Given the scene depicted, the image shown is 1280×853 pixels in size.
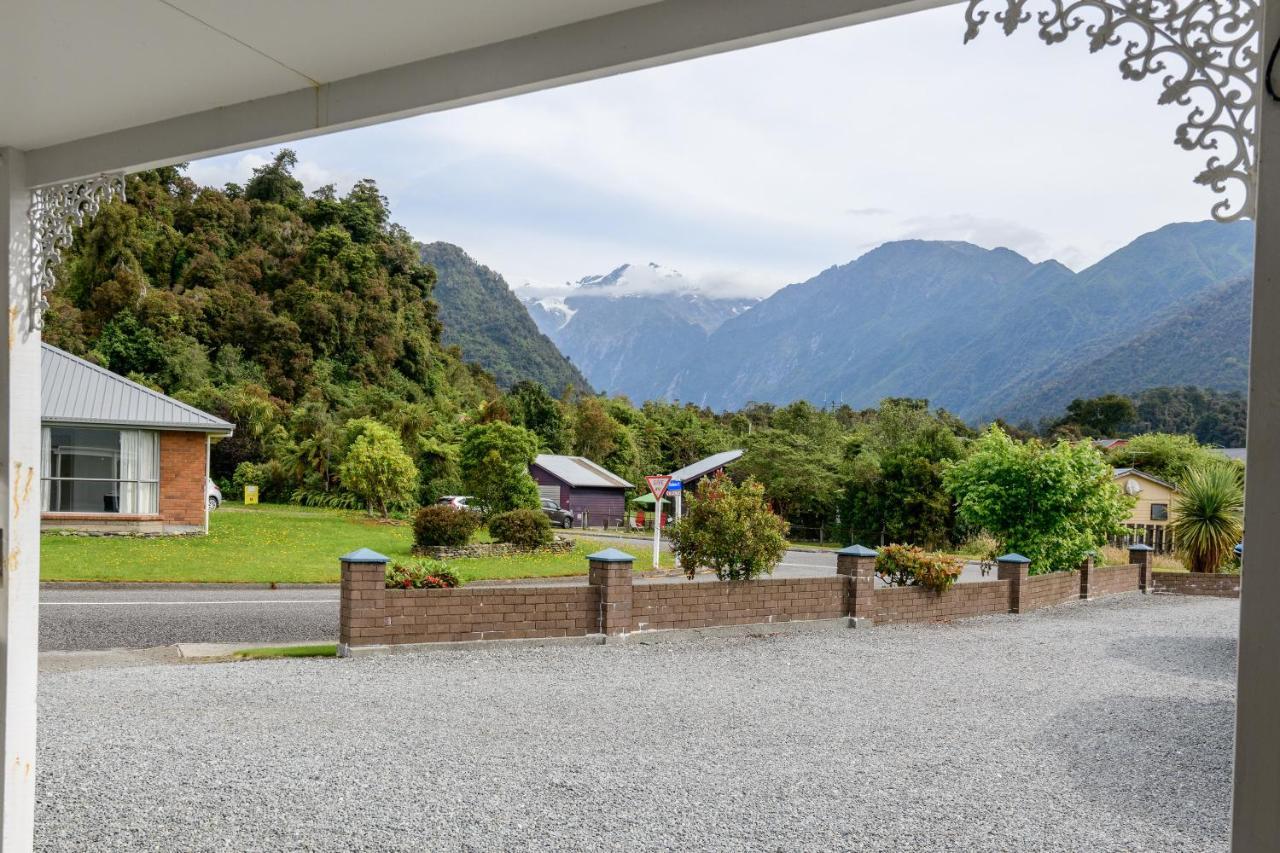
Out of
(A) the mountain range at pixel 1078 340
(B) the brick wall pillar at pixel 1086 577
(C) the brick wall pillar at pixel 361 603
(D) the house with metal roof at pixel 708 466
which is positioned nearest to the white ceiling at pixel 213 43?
(C) the brick wall pillar at pixel 361 603

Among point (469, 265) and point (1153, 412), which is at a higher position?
point (469, 265)

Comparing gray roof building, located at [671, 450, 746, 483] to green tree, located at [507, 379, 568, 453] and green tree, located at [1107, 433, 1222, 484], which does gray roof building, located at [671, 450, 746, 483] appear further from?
green tree, located at [1107, 433, 1222, 484]

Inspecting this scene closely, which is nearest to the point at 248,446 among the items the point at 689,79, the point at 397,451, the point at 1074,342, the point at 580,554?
the point at 397,451

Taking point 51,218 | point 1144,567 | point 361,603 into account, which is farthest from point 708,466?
point 51,218

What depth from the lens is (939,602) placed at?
477 inches

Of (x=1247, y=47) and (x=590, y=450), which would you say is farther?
(x=590, y=450)

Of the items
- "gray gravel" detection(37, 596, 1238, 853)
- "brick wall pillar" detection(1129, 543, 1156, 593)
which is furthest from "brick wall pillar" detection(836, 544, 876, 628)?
"brick wall pillar" detection(1129, 543, 1156, 593)

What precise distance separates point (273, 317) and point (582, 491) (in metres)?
15.3

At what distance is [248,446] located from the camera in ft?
102

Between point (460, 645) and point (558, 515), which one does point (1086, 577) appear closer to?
point (460, 645)

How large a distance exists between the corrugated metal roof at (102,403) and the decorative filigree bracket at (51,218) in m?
15.9

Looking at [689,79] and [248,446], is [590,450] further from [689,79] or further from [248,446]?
[689,79]

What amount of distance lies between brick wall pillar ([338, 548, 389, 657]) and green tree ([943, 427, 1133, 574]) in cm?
1047

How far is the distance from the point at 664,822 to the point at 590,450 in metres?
40.8
